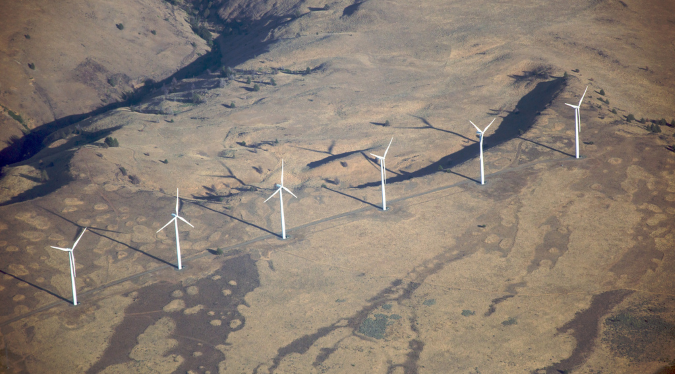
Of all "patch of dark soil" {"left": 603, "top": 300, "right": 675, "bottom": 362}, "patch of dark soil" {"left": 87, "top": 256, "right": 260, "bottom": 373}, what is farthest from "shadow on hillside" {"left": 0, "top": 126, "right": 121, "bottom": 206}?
"patch of dark soil" {"left": 603, "top": 300, "right": 675, "bottom": 362}

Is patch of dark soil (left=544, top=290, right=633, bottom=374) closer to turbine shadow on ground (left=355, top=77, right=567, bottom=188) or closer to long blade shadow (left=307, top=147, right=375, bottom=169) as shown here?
turbine shadow on ground (left=355, top=77, right=567, bottom=188)

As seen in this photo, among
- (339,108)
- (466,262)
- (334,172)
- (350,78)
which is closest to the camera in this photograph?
(466,262)

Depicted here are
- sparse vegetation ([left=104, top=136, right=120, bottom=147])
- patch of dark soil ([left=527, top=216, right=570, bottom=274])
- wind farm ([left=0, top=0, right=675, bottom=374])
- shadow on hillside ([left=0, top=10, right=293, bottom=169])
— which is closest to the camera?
wind farm ([left=0, top=0, right=675, bottom=374])

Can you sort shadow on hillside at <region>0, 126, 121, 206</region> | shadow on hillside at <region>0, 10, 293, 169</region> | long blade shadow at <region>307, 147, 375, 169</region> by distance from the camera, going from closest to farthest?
1. shadow on hillside at <region>0, 126, 121, 206</region>
2. long blade shadow at <region>307, 147, 375, 169</region>
3. shadow on hillside at <region>0, 10, 293, 169</region>

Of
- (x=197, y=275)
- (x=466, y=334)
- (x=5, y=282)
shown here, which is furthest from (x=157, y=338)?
(x=466, y=334)

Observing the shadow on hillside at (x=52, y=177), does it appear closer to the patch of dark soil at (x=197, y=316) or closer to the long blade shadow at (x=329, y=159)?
the patch of dark soil at (x=197, y=316)

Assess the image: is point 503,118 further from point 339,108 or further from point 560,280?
point 560,280

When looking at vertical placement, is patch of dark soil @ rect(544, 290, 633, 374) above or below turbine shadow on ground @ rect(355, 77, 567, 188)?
below
